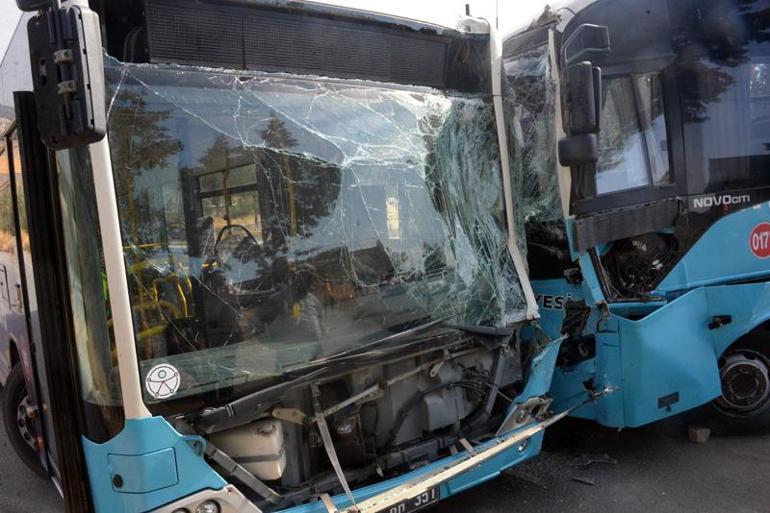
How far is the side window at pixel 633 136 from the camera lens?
159 inches

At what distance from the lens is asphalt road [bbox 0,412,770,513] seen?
3.71 metres

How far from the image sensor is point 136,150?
2459 mm

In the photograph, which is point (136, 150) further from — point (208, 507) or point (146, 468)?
point (208, 507)

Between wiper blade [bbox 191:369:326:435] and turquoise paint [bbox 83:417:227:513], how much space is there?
3.0 inches

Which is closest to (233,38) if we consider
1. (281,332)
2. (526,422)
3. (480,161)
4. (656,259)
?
(281,332)

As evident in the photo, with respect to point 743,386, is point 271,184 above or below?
above

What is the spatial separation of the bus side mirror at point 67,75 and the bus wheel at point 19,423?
299 centimetres

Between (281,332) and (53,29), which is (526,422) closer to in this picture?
(281,332)

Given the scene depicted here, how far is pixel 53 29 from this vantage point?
2023mm

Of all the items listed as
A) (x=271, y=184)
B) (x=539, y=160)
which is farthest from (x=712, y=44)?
(x=271, y=184)

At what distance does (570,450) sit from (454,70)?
2.99 meters

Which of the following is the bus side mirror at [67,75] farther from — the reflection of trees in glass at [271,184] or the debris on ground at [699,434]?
the debris on ground at [699,434]

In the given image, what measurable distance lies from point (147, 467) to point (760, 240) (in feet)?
14.3

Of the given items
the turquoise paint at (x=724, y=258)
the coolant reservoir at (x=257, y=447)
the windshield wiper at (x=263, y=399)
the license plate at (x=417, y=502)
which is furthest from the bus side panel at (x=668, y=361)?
the coolant reservoir at (x=257, y=447)
